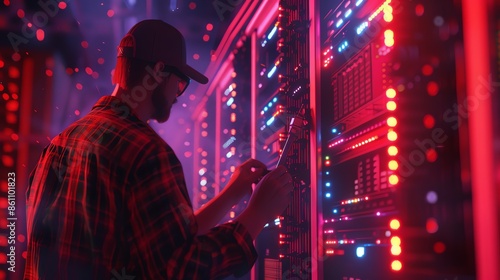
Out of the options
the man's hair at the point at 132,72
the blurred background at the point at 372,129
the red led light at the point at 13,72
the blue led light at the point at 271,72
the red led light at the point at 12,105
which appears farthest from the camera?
the red led light at the point at 13,72

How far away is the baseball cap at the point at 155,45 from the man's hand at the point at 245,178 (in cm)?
51

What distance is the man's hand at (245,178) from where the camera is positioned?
2092mm

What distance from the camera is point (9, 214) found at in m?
4.86

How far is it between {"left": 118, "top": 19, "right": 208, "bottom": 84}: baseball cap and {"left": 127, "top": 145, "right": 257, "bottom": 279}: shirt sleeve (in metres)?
0.41

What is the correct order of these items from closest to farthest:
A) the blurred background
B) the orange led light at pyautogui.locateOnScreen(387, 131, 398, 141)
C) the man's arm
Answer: the blurred background
the orange led light at pyautogui.locateOnScreen(387, 131, 398, 141)
the man's arm

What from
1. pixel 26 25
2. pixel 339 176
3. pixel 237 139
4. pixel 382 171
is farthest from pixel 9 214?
pixel 382 171

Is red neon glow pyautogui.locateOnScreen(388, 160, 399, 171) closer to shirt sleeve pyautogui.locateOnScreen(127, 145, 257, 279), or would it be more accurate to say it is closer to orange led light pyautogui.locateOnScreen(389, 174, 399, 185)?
orange led light pyautogui.locateOnScreen(389, 174, 399, 185)

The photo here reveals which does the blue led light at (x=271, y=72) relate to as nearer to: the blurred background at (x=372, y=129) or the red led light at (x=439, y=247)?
the blurred background at (x=372, y=129)

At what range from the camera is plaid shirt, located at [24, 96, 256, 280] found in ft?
4.46

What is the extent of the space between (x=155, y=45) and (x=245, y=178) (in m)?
0.69

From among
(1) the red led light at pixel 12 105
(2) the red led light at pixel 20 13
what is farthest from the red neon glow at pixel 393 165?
(1) the red led light at pixel 12 105

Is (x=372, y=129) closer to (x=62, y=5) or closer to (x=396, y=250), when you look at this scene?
(x=396, y=250)

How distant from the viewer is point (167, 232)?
1.36 m

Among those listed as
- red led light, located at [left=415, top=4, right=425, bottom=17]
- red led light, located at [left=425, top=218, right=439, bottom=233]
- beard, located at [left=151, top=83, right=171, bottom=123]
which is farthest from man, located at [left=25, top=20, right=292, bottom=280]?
red led light, located at [left=415, top=4, right=425, bottom=17]
